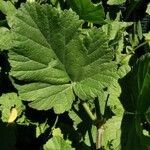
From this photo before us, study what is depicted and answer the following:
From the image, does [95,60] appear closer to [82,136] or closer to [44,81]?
[44,81]

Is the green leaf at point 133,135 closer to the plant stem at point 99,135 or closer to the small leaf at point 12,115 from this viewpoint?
the plant stem at point 99,135

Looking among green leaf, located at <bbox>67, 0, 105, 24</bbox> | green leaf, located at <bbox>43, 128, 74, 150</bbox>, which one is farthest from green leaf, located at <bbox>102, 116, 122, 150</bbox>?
green leaf, located at <bbox>67, 0, 105, 24</bbox>

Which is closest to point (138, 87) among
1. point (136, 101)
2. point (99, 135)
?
point (136, 101)

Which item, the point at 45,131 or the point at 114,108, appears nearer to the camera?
the point at 114,108

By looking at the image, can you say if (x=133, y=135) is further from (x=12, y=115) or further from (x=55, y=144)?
(x=12, y=115)

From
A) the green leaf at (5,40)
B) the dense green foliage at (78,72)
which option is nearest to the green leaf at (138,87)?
the dense green foliage at (78,72)

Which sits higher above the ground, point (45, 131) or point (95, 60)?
point (95, 60)

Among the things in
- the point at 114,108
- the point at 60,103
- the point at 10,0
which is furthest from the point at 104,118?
the point at 10,0
